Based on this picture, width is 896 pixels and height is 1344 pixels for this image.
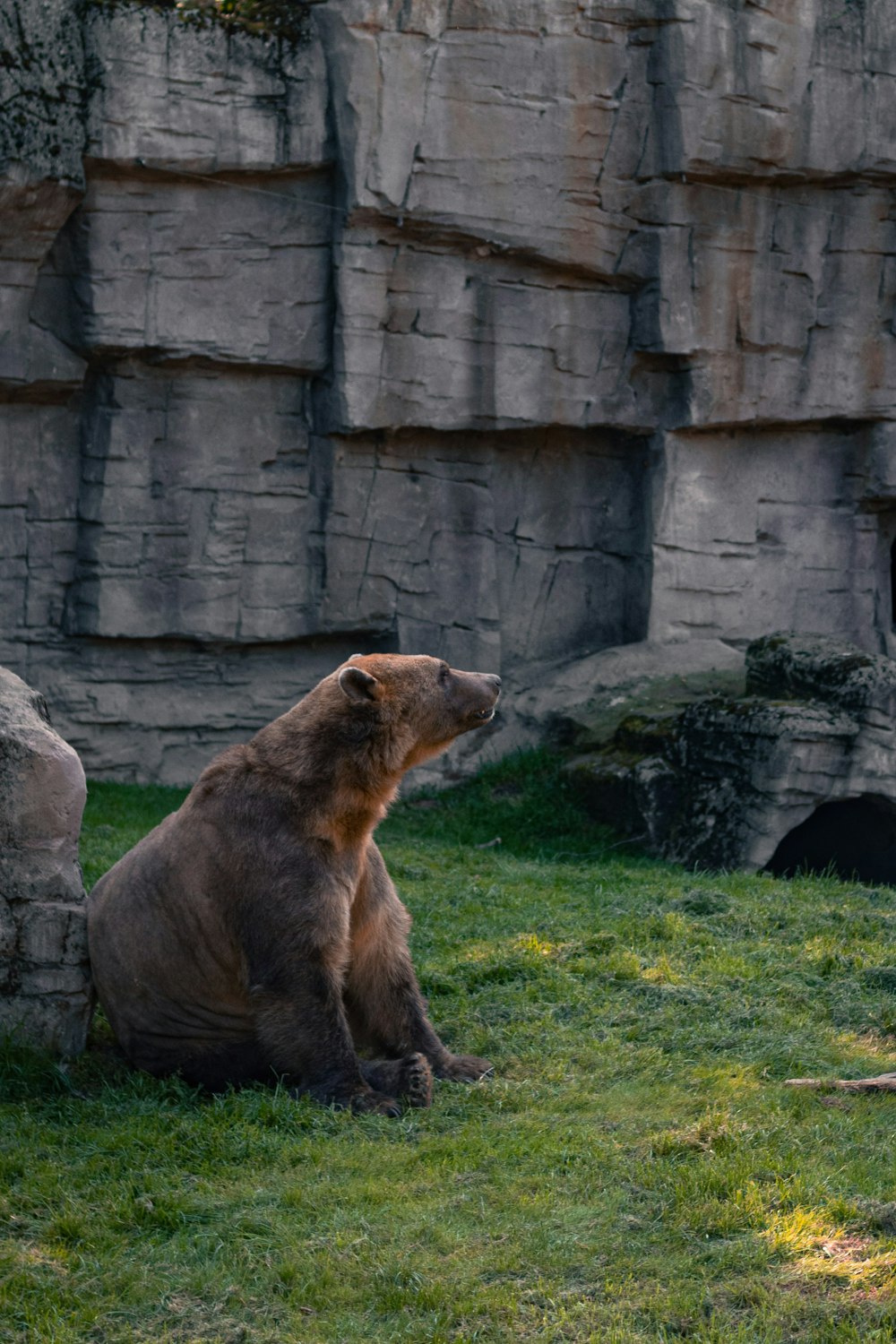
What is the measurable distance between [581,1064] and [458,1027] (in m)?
0.72

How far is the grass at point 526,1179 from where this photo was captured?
3.77 metres

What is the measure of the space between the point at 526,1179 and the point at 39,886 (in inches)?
90.1

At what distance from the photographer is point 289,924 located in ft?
17.7

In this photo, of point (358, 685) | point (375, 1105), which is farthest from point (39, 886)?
point (375, 1105)

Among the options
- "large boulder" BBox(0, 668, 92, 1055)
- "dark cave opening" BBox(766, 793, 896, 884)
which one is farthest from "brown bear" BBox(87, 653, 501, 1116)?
"dark cave opening" BBox(766, 793, 896, 884)

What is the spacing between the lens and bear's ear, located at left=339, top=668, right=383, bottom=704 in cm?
577

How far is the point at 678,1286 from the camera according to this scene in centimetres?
383

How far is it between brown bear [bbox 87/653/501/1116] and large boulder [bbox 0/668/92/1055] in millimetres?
146

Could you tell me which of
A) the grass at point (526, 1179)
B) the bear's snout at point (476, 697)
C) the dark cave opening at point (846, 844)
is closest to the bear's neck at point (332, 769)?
the bear's snout at point (476, 697)

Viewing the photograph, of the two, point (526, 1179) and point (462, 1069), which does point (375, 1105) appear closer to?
point (462, 1069)

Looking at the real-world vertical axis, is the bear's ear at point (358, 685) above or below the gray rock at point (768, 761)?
above

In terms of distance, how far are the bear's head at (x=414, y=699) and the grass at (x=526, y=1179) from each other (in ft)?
4.16

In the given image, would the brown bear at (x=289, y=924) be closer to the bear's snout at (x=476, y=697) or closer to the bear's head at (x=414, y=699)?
the bear's head at (x=414, y=699)

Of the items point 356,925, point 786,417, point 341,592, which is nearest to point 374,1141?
point 356,925
